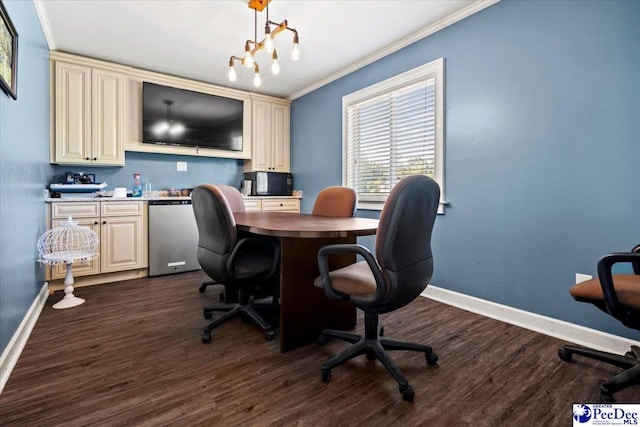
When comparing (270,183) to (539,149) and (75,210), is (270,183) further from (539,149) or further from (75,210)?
(539,149)

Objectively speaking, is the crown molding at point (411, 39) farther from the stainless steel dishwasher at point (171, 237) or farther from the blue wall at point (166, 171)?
the stainless steel dishwasher at point (171, 237)

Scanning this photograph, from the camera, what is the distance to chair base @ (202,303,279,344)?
194 centimetres

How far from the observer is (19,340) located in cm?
182

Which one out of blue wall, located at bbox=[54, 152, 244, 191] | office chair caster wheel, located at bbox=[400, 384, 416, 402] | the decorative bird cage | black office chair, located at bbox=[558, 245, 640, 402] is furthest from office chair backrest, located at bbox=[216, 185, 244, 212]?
black office chair, located at bbox=[558, 245, 640, 402]

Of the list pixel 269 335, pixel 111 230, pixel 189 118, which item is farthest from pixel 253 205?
pixel 269 335

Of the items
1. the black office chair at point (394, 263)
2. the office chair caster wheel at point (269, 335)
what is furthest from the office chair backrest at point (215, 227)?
the black office chair at point (394, 263)

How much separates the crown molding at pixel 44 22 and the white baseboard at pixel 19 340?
2.29m

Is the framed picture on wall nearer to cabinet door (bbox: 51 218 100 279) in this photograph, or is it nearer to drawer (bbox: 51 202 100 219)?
drawer (bbox: 51 202 100 219)

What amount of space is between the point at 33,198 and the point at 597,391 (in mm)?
3716

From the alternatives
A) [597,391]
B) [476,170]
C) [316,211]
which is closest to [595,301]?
[597,391]

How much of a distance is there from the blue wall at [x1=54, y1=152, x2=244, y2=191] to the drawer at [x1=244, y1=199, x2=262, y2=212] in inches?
23.4

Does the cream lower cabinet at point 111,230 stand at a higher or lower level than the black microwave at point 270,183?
lower

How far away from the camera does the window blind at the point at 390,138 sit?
9.48 ft

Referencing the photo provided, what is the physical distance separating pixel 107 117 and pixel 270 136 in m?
2.05
